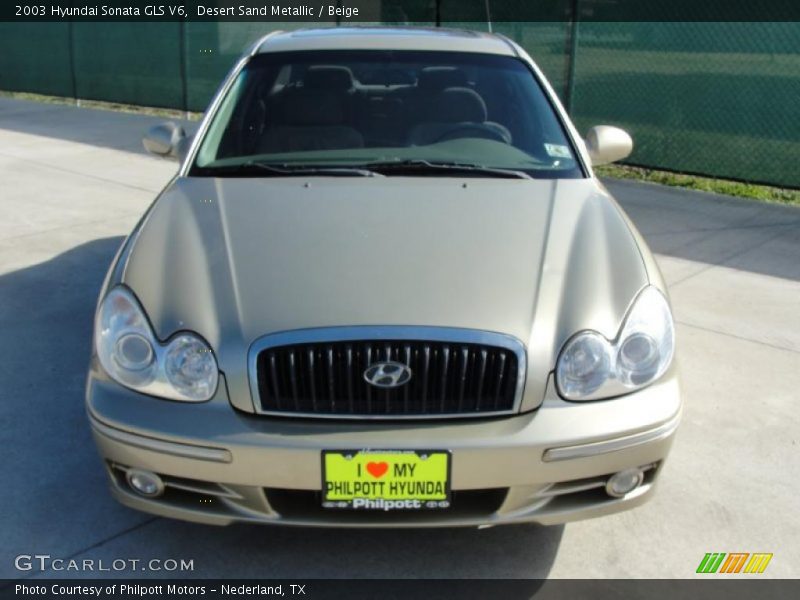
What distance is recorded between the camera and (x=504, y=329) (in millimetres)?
2523

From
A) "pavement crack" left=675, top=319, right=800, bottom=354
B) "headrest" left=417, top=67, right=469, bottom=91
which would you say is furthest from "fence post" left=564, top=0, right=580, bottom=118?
"headrest" left=417, top=67, right=469, bottom=91

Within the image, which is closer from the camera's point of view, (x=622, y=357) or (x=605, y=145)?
(x=622, y=357)

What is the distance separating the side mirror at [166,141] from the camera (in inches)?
169

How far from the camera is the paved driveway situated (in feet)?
9.46

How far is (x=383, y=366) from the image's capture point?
2471 mm

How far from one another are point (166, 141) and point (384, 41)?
114cm

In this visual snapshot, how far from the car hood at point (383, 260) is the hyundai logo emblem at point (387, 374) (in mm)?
126

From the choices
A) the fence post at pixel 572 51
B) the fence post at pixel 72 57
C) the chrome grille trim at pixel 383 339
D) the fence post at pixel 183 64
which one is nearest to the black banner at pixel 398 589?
the chrome grille trim at pixel 383 339

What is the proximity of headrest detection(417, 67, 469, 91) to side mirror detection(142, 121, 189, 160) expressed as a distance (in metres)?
1.14

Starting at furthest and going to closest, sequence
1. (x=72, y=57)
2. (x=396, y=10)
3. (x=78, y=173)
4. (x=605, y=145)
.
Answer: (x=72, y=57), (x=396, y=10), (x=78, y=173), (x=605, y=145)

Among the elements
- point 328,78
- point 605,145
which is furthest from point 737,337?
point 328,78

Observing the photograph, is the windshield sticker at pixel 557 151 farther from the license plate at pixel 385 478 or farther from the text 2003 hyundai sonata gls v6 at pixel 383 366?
the license plate at pixel 385 478

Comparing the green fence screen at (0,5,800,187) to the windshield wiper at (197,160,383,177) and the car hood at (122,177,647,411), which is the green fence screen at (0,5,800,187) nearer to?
the car hood at (122,177,647,411)

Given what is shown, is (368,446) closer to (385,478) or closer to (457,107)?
(385,478)
